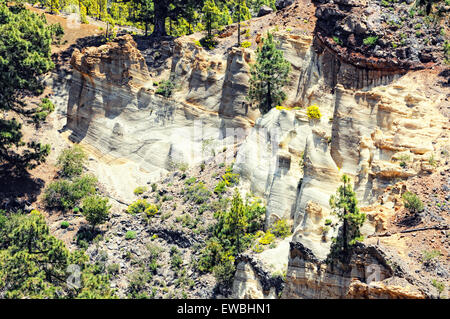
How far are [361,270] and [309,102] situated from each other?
23436 millimetres

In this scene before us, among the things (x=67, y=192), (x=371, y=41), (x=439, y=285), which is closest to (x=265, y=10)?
(x=371, y=41)

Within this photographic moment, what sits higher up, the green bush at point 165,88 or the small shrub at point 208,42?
the small shrub at point 208,42

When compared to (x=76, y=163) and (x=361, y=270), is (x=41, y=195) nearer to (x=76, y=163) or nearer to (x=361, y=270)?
(x=76, y=163)

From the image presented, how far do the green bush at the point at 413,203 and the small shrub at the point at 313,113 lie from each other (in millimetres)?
14775

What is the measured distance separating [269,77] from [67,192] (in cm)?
2229

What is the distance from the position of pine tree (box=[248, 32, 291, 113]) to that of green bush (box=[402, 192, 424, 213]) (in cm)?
2070

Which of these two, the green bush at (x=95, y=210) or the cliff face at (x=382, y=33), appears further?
the cliff face at (x=382, y=33)

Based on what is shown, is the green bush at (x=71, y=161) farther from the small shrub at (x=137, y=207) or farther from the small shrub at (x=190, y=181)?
the small shrub at (x=190, y=181)

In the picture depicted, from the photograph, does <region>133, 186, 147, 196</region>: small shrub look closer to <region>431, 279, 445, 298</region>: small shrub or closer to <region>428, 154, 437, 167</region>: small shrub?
<region>428, 154, 437, 167</region>: small shrub

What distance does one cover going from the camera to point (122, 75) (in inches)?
2879

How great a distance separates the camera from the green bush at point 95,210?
61.8 meters

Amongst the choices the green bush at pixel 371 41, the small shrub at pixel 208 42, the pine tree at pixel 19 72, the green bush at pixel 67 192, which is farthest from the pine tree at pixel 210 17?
the green bush at pixel 67 192

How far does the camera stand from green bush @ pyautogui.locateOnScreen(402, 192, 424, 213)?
159 ft

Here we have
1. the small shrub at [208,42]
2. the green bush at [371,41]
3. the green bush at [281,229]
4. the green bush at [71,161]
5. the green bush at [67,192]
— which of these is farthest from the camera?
the small shrub at [208,42]
